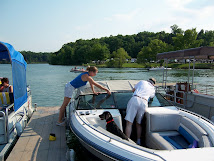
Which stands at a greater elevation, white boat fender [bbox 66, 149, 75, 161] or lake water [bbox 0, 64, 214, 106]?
white boat fender [bbox 66, 149, 75, 161]

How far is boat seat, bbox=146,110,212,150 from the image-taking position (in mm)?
3506

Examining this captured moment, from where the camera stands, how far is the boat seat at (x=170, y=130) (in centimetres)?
351

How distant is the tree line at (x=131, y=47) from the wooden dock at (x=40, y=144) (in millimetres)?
64194

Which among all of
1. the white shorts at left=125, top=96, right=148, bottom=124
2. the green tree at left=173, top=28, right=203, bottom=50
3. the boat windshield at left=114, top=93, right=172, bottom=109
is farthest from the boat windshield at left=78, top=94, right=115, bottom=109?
the green tree at left=173, top=28, right=203, bottom=50

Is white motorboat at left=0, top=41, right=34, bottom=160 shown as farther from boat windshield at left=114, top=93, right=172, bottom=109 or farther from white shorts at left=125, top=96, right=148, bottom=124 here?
white shorts at left=125, top=96, right=148, bottom=124

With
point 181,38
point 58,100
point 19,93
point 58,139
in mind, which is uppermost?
point 181,38

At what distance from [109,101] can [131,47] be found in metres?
115

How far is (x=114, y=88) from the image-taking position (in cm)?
580

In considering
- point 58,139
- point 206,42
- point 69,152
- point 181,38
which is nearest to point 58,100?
point 58,139

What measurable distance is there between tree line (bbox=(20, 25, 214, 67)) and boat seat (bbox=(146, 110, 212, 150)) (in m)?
63.9

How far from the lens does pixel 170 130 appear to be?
4082 millimetres

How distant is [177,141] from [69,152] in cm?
219

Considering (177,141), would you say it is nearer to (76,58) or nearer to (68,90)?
(68,90)

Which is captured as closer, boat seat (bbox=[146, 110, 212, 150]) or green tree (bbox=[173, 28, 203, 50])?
boat seat (bbox=[146, 110, 212, 150])
